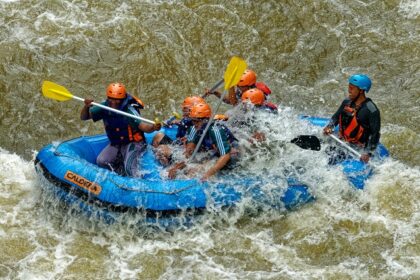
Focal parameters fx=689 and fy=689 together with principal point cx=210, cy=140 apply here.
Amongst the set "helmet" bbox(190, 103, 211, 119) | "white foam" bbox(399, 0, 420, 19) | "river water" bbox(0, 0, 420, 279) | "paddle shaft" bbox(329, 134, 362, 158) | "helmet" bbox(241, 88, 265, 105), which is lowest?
"river water" bbox(0, 0, 420, 279)

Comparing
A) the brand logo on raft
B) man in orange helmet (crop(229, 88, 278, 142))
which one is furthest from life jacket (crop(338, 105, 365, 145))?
the brand logo on raft

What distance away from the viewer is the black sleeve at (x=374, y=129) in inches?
294

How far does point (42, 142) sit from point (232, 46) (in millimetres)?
3480

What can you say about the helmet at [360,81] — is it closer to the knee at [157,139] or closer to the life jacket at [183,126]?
the life jacket at [183,126]

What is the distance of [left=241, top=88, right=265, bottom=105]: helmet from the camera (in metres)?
8.08

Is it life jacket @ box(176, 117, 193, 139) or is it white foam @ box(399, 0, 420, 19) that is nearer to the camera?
life jacket @ box(176, 117, 193, 139)

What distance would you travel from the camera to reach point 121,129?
7754mm

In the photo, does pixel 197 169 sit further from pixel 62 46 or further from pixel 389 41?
pixel 389 41

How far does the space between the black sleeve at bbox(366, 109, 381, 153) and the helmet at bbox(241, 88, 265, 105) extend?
4.34 ft

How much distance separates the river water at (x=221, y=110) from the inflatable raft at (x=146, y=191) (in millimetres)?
175

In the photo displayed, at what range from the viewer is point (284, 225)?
7.41 metres

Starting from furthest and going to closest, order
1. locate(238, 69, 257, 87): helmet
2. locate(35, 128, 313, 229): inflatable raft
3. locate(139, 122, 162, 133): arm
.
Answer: locate(238, 69, 257, 87): helmet, locate(139, 122, 162, 133): arm, locate(35, 128, 313, 229): inflatable raft

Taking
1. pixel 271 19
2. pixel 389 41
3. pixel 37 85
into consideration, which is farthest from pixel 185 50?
pixel 389 41

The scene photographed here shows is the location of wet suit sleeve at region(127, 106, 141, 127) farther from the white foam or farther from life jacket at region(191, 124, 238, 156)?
the white foam
